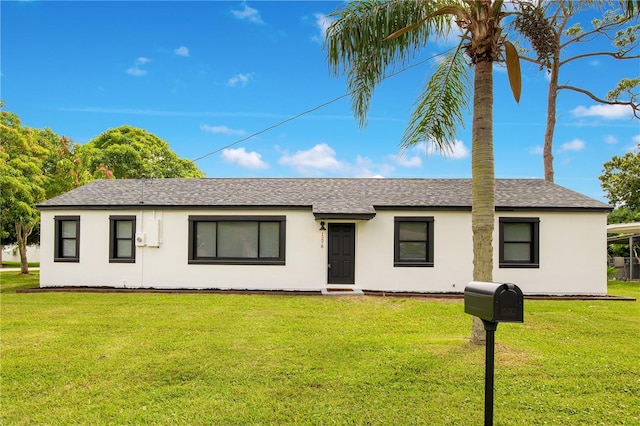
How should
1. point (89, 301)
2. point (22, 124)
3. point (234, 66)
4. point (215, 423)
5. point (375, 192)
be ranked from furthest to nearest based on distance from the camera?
point (22, 124) → point (234, 66) → point (375, 192) → point (89, 301) → point (215, 423)

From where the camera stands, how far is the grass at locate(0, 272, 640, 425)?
12.9 feet

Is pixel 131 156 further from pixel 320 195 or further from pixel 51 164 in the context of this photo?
pixel 320 195

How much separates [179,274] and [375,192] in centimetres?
707

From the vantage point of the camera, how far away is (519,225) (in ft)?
40.2

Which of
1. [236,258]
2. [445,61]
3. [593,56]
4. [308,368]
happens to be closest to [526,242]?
[445,61]

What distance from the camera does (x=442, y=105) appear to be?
292 inches

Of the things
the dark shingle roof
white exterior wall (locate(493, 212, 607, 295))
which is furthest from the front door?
white exterior wall (locate(493, 212, 607, 295))

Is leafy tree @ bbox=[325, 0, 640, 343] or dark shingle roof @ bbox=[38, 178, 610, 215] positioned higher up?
leafy tree @ bbox=[325, 0, 640, 343]

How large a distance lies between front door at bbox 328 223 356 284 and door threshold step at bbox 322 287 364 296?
10.8 inches

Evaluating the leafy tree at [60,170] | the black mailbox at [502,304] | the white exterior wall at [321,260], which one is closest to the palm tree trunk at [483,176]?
the black mailbox at [502,304]

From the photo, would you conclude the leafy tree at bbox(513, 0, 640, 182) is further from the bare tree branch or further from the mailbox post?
the mailbox post

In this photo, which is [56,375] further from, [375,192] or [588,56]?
[588,56]

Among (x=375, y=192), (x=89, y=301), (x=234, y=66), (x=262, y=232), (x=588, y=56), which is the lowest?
(x=89, y=301)

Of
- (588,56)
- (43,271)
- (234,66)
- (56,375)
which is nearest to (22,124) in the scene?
(43,271)
